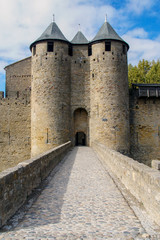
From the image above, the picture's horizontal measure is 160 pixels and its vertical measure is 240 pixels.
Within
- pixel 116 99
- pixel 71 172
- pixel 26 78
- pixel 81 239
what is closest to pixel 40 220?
pixel 81 239

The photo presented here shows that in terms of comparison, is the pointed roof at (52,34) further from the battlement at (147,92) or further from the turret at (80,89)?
the battlement at (147,92)

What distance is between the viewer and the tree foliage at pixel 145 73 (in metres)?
28.3

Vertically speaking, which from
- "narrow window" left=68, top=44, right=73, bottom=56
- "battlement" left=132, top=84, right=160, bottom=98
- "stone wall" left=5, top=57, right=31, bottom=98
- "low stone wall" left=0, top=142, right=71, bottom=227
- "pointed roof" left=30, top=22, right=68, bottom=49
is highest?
"pointed roof" left=30, top=22, right=68, bottom=49

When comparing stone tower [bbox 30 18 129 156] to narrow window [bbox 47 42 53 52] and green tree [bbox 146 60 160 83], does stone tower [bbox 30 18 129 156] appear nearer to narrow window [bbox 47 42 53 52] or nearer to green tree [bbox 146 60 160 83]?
narrow window [bbox 47 42 53 52]

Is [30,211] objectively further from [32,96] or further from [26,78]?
[26,78]

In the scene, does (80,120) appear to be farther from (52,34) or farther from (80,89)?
(52,34)

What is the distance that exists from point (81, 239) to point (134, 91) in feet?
57.8

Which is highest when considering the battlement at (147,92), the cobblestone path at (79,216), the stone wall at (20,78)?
the stone wall at (20,78)

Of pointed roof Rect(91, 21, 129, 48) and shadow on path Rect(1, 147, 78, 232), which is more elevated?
pointed roof Rect(91, 21, 129, 48)

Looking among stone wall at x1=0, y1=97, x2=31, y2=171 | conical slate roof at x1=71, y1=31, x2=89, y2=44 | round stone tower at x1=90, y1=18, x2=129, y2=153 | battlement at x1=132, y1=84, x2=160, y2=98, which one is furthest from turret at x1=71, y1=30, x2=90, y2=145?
battlement at x1=132, y1=84, x2=160, y2=98

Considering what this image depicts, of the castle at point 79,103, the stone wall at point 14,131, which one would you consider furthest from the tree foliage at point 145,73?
the stone wall at point 14,131

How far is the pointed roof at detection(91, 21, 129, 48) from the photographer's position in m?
18.4

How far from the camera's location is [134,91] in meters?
19.6

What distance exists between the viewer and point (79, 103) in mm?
18656
